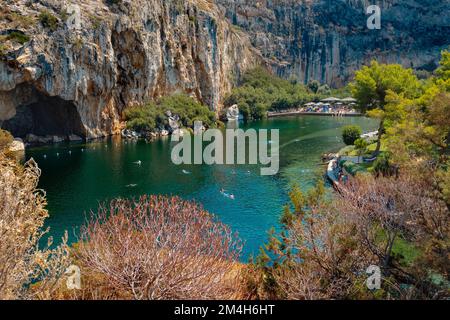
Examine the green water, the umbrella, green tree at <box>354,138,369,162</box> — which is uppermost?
the umbrella

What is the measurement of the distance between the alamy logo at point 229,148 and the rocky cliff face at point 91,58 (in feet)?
39.6

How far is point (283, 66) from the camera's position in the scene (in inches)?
5704

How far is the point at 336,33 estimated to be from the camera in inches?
5837

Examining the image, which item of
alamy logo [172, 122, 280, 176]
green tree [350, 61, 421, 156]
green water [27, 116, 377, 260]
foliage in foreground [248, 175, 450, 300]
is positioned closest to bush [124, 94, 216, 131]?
alamy logo [172, 122, 280, 176]

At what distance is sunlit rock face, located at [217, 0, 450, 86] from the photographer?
139 m

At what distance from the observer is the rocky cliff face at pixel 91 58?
176 ft

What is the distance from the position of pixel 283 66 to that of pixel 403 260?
436 feet

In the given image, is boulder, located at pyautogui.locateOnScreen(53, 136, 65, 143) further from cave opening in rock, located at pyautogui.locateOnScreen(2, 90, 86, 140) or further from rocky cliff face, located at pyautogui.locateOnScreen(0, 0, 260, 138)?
rocky cliff face, located at pyautogui.locateOnScreen(0, 0, 260, 138)

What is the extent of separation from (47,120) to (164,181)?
3491cm

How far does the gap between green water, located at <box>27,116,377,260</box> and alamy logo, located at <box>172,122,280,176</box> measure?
142 cm

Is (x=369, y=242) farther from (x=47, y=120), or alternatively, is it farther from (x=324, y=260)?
(x=47, y=120)

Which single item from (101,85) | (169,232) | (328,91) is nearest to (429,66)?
(328,91)
